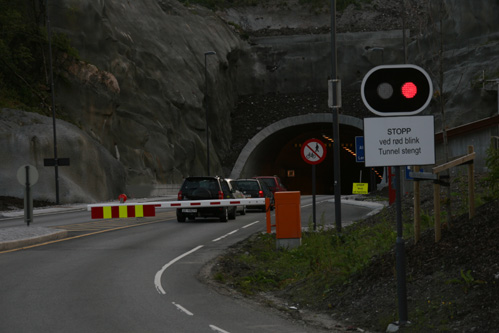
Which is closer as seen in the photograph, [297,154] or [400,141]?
[400,141]

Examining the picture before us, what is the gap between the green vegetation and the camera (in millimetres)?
52250

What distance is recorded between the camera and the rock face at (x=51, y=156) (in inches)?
1807

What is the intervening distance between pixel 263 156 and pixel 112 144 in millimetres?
20755

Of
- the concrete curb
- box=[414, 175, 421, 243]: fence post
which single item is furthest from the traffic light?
the concrete curb

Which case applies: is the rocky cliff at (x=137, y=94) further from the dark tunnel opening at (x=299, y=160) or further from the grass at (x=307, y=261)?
the grass at (x=307, y=261)

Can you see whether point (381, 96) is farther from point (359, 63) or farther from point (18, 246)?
point (359, 63)

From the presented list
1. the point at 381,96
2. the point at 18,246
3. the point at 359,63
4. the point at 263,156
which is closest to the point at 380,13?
the point at 359,63

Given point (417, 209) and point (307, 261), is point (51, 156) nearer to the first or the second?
point (307, 261)

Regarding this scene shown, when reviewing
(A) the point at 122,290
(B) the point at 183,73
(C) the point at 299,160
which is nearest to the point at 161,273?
(A) the point at 122,290

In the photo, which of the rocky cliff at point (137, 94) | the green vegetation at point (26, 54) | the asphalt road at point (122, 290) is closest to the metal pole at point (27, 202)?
the asphalt road at point (122, 290)

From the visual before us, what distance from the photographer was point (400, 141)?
28.3 feet

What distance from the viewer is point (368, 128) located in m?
8.68

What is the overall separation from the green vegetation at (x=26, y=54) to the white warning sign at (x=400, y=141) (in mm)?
44709

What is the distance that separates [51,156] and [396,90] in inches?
1669
